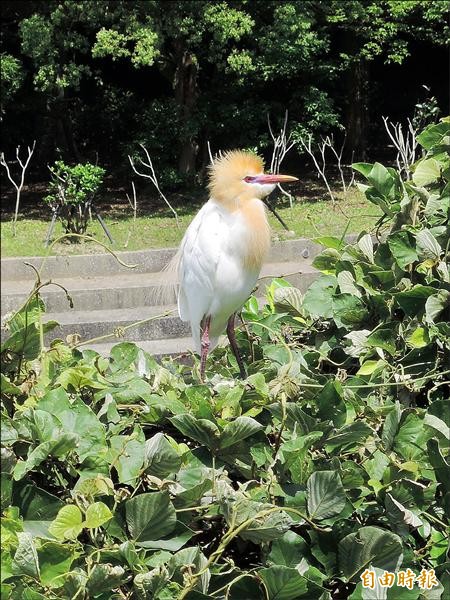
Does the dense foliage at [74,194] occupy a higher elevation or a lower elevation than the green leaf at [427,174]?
lower

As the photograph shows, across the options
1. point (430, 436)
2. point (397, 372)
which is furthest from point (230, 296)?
point (430, 436)

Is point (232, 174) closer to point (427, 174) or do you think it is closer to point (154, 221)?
point (427, 174)

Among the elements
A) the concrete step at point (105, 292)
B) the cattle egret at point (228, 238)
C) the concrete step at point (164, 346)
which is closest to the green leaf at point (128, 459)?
the cattle egret at point (228, 238)

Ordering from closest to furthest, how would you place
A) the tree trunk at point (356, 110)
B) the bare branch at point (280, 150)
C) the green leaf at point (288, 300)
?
1. the green leaf at point (288, 300)
2. the bare branch at point (280, 150)
3. the tree trunk at point (356, 110)

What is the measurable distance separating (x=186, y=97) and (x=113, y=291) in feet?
26.1

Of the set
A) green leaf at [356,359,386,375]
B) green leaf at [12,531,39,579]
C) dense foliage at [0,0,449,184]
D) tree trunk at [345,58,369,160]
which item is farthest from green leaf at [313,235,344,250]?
tree trunk at [345,58,369,160]

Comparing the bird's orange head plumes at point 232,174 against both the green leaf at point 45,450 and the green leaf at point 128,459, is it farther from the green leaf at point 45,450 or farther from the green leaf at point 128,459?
the green leaf at point 45,450

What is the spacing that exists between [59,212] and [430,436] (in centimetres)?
1154

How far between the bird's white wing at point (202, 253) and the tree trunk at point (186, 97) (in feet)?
42.3

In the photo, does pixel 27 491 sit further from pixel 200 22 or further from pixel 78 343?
pixel 200 22

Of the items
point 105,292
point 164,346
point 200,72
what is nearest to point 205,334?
point 164,346

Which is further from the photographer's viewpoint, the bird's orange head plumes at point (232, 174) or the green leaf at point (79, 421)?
the bird's orange head plumes at point (232, 174)

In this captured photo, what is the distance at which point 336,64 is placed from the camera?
16.7m

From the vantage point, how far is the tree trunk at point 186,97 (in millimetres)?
16156
